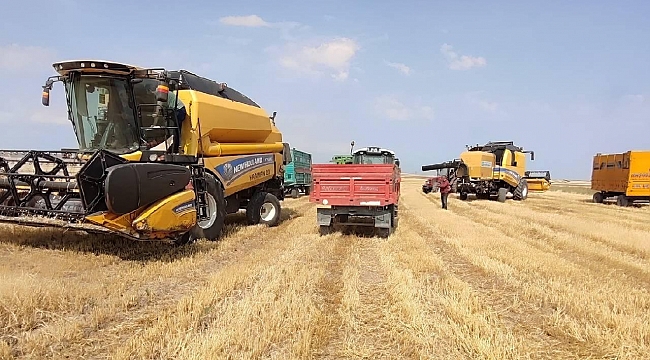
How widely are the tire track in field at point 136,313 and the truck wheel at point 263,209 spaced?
3.04m

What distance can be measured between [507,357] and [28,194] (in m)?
7.26

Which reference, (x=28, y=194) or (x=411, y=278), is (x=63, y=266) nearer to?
(x=28, y=194)

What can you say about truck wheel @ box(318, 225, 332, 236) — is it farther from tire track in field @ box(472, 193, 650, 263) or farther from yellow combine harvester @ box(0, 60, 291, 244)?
tire track in field @ box(472, 193, 650, 263)

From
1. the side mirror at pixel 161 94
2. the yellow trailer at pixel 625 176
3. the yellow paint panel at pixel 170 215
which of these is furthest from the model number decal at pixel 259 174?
the yellow trailer at pixel 625 176

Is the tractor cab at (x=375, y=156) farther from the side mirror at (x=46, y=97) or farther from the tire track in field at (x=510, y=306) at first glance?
the side mirror at (x=46, y=97)

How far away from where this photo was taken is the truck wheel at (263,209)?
11461 millimetres

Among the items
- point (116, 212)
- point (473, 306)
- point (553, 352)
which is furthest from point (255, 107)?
point (553, 352)

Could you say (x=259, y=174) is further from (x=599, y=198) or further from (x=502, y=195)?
(x=599, y=198)

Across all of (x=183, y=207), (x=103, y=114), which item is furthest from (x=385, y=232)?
A: (x=103, y=114)

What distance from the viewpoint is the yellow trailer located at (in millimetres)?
20391

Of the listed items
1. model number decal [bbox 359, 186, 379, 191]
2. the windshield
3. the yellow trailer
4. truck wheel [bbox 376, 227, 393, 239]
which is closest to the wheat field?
truck wheel [bbox 376, 227, 393, 239]

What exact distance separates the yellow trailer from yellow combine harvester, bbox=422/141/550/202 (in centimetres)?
352

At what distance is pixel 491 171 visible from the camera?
2288 cm

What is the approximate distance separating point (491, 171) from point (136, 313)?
20970 millimetres
